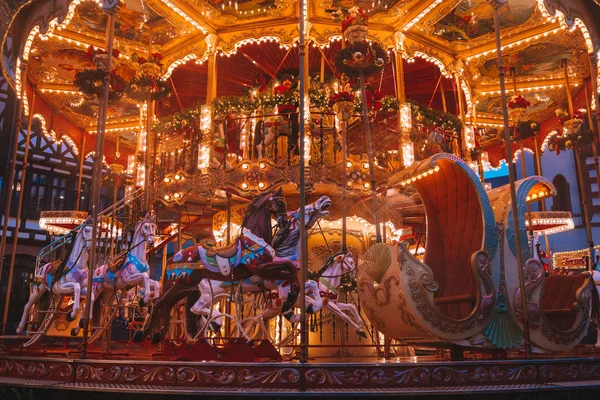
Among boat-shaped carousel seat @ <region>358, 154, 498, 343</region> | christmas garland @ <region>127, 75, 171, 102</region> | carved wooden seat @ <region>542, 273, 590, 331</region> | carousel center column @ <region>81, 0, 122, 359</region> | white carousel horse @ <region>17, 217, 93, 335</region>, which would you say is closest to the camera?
carousel center column @ <region>81, 0, 122, 359</region>

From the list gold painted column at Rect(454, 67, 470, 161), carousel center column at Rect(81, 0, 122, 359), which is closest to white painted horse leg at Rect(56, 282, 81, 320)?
carousel center column at Rect(81, 0, 122, 359)

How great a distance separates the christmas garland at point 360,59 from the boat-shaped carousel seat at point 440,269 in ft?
6.04

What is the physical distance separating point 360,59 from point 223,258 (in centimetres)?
361

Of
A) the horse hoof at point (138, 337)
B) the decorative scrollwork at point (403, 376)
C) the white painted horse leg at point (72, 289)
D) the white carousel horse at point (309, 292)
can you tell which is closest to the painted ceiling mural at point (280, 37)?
the white painted horse leg at point (72, 289)

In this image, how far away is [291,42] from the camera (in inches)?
528

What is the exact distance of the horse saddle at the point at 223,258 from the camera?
783 centimetres

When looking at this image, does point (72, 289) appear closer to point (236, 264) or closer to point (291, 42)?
point (236, 264)

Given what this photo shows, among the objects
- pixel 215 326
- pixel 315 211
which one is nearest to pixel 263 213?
pixel 315 211

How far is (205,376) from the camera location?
16.8ft

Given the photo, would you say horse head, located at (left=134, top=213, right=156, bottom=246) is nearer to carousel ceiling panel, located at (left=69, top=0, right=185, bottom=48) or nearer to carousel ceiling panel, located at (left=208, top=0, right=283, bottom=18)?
carousel ceiling panel, located at (left=69, top=0, right=185, bottom=48)

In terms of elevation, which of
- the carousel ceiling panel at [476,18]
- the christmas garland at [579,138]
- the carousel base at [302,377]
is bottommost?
the carousel base at [302,377]

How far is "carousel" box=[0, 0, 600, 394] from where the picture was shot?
19.5ft

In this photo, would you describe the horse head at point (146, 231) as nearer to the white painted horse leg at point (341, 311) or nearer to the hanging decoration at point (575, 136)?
the white painted horse leg at point (341, 311)

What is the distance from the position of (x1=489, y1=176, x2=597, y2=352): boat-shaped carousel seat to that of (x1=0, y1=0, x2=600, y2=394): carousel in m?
0.03
